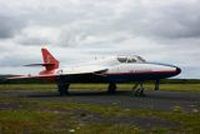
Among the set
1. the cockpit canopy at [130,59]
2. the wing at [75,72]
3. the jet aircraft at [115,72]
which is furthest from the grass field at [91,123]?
the wing at [75,72]

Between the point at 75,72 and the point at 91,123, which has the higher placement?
the point at 75,72

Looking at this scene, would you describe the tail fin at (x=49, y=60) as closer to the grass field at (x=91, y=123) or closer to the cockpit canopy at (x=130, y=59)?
the cockpit canopy at (x=130, y=59)

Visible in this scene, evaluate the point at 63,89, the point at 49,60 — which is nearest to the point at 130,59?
the point at 63,89

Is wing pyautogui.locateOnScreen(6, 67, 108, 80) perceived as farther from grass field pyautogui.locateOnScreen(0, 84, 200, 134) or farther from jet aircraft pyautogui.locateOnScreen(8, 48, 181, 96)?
grass field pyautogui.locateOnScreen(0, 84, 200, 134)

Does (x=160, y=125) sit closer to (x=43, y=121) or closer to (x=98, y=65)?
(x=43, y=121)

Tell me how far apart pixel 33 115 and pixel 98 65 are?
2081 centimetres

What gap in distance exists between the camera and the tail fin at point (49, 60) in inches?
1854

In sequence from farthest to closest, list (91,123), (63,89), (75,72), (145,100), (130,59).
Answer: (75,72) < (63,89) < (130,59) < (145,100) < (91,123)

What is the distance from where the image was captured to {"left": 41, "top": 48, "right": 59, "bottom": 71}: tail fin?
47.1 meters

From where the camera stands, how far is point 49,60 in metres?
48.0

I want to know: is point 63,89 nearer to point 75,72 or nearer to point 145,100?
→ point 75,72

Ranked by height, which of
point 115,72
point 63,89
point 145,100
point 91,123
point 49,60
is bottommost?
point 91,123

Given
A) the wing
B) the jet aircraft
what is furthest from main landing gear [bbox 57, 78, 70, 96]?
the wing

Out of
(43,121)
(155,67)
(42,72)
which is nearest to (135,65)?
(155,67)
